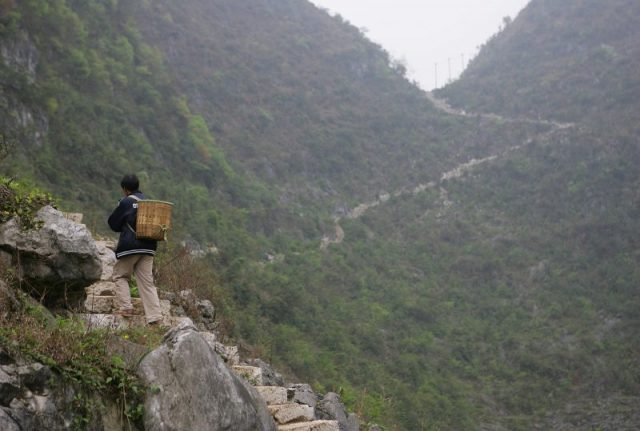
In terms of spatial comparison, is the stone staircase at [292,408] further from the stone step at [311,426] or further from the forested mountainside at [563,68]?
the forested mountainside at [563,68]

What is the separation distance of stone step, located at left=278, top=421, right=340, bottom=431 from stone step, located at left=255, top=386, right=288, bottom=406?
0.45m

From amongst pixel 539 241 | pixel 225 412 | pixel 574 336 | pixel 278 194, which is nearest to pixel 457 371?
pixel 574 336

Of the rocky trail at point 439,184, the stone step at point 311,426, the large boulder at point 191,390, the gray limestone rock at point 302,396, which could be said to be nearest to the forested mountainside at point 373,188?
the rocky trail at point 439,184

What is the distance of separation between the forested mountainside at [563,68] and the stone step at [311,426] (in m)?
35.6

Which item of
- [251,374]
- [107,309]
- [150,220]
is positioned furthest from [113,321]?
[251,374]

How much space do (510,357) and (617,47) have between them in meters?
35.0

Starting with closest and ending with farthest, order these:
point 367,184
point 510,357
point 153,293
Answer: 1. point 153,293
2. point 510,357
3. point 367,184

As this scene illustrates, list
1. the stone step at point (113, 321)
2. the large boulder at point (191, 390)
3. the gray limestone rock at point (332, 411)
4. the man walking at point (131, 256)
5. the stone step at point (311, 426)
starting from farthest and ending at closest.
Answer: the gray limestone rock at point (332, 411), the man walking at point (131, 256), the stone step at point (311, 426), the stone step at point (113, 321), the large boulder at point (191, 390)

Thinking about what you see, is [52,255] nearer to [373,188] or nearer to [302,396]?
[302,396]

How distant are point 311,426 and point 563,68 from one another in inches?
1853

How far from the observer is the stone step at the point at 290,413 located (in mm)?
4648

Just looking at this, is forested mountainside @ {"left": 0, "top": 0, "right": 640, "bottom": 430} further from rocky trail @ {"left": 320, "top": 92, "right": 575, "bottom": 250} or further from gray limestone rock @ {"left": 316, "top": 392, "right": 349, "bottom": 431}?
gray limestone rock @ {"left": 316, "top": 392, "right": 349, "bottom": 431}

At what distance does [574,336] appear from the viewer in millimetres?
20500

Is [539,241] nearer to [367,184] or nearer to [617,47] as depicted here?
[367,184]
